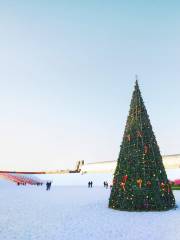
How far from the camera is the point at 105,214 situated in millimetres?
14680

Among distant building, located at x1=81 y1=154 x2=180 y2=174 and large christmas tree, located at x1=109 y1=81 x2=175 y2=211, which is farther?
distant building, located at x1=81 y1=154 x2=180 y2=174

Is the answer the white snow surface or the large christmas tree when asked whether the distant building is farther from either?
the white snow surface

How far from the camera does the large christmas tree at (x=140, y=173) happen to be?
15320 mm

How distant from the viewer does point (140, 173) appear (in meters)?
15.8

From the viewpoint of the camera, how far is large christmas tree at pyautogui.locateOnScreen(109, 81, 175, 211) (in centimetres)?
1532

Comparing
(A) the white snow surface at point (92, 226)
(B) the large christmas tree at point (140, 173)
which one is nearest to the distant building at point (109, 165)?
(B) the large christmas tree at point (140, 173)

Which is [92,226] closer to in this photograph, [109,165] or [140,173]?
[140,173]

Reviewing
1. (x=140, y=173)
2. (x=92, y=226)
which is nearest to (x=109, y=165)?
(x=140, y=173)

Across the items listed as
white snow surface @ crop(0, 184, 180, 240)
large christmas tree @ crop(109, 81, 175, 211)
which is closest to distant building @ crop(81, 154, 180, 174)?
large christmas tree @ crop(109, 81, 175, 211)

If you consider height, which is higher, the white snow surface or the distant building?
the distant building

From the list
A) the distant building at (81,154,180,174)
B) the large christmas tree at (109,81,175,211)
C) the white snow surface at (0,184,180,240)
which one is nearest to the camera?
the white snow surface at (0,184,180,240)

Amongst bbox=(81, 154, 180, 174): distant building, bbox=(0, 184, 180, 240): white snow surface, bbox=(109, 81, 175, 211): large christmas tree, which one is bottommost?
bbox=(0, 184, 180, 240): white snow surface

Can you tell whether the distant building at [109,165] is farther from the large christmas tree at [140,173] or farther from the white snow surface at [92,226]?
the white snow surface at [92,226]

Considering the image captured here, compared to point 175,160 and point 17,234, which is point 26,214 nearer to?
point 17,234
